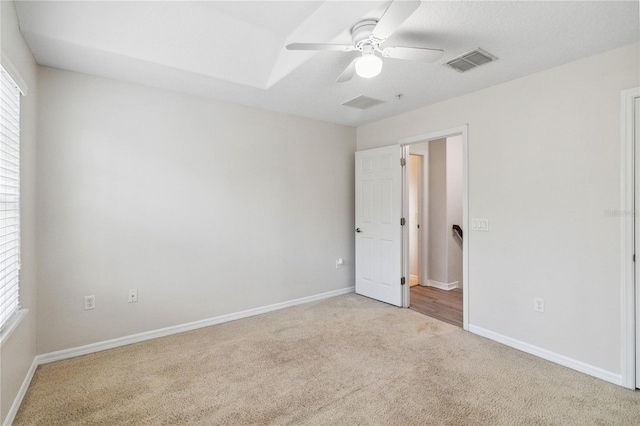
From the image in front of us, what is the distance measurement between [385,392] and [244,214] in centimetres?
232

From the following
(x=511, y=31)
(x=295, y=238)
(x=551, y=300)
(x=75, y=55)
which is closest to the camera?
(x=511, y=31)

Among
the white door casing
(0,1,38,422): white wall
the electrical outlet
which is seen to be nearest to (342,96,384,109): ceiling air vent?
the white door casing

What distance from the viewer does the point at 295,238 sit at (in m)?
3.99

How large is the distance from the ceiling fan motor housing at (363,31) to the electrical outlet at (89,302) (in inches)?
117

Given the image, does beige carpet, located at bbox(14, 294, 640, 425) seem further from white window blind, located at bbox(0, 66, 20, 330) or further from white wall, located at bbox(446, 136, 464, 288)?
white wall, located at bbox(446, 136, 464, 288)

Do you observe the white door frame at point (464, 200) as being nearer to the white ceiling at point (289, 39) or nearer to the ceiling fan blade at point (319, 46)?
the white ceiling at point (289, 39)

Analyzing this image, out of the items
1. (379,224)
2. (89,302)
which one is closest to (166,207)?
(89,302)

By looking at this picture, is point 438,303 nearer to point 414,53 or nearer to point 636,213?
point 636,213

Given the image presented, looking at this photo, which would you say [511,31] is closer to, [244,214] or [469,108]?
[469,108]

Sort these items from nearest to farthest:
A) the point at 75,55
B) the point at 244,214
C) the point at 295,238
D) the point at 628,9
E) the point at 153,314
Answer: the point at 628,9
the point at 75,55
the point at 153,314
the point at 244,214
the point at 295,238

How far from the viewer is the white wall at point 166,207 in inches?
102

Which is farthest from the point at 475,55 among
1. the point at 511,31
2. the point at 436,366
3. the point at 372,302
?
the point at 372,302

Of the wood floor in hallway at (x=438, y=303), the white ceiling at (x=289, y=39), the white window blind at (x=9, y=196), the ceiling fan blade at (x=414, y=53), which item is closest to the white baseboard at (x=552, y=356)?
the wood floor in hallway at (x=438, y=303)

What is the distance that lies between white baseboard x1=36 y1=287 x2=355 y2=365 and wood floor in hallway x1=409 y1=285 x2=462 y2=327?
4.16 feet
